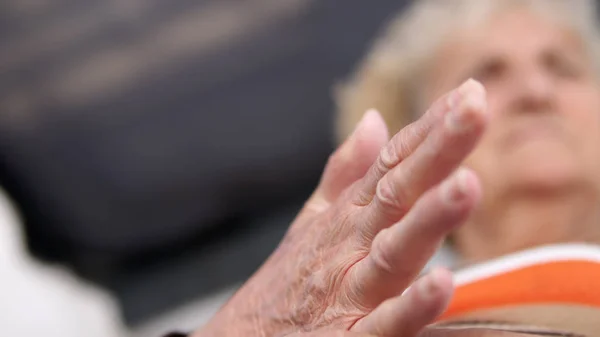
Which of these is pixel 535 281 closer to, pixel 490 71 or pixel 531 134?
pixel 531 134

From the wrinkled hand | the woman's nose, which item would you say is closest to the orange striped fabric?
the wrinkled hand

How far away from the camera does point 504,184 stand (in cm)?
85

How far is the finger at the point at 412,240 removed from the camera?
0.34 meters

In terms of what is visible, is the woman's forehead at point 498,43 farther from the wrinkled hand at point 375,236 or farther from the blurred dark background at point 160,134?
the wrinkled hand at point 375,236

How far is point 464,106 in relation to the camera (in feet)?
1.14

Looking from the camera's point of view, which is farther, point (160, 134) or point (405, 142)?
point (160, 134)

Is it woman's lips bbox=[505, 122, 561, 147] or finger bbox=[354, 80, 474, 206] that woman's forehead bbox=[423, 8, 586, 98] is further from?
finger bbox=[354, 80, 474, 206]

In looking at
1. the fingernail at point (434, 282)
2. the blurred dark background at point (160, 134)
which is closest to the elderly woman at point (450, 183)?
the fingernail at point (434, 282)

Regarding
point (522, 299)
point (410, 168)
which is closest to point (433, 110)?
point (410, 168)

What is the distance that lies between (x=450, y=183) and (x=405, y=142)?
0.07 metres

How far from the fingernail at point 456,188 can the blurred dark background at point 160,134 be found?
93cm

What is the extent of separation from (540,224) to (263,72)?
2.12 feet

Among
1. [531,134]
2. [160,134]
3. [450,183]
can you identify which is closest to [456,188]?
[450,183]

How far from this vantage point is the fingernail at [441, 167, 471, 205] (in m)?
0.34
